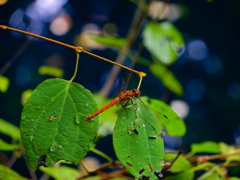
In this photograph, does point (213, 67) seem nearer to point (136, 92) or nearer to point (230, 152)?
point (230, 152)

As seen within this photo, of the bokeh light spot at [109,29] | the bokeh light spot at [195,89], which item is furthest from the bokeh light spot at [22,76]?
the bokeh light spot at [195,89]

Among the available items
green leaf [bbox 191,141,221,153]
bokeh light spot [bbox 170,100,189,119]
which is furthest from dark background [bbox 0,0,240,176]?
green leaf [bbox 191,141,221,153]

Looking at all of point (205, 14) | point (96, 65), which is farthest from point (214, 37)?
point (96, 65)

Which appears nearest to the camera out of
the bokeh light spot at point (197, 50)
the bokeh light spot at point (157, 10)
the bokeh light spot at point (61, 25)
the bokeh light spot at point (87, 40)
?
the bokeh light spot at point (157, 10)

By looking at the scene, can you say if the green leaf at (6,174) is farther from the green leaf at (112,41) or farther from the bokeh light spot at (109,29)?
the bokeh light spot at (109,29)

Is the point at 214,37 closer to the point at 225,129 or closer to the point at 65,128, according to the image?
the point at 225,129

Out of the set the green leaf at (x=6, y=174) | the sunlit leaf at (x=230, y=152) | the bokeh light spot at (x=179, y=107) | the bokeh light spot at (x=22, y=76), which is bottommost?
the bokeh light spot at (x=22, y=76)

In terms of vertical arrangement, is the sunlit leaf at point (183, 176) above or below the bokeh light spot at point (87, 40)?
below
